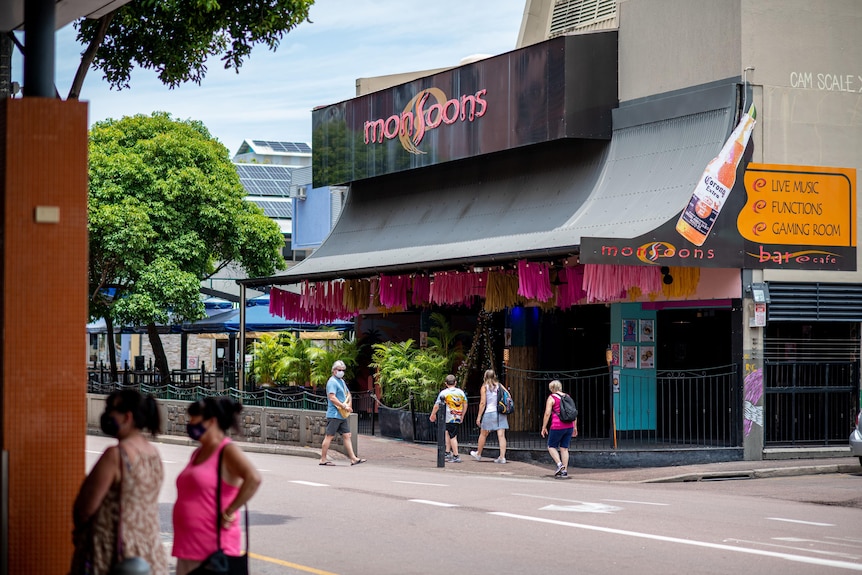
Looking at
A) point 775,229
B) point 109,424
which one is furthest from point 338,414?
point 109,424

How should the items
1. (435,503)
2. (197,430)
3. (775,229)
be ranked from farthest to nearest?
(775,229)
(435,503)
(197,430)

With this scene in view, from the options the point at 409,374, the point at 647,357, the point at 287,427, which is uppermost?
the point at 647,357

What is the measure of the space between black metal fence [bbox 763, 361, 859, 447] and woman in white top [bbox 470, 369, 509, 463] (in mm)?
4688

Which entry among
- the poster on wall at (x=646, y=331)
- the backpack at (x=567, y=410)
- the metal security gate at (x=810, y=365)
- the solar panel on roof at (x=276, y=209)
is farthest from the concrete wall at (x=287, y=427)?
the solar panel on roof at (x=276, y=209)

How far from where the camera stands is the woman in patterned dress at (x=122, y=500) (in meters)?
6.80

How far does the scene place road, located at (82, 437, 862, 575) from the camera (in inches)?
450

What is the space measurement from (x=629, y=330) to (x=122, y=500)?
738 inches

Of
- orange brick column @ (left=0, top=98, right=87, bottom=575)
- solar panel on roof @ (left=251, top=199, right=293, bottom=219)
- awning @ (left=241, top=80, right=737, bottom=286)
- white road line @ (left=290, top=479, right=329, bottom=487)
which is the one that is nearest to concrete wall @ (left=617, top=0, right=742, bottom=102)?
awning @ (left=241, top=80, right=737, bottom=286)

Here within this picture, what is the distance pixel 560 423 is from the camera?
2075 centimetres

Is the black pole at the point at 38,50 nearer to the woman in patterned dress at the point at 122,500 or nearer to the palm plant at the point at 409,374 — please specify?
the woman in patterned dress at the point at 122,500

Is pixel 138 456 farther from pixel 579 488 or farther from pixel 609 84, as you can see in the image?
pixel 609 84

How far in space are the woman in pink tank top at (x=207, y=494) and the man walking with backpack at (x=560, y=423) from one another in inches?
541

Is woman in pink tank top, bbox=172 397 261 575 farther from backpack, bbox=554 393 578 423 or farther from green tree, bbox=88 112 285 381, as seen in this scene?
green tree, bbox=88 112 285 381

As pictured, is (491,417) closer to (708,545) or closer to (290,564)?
(708,545)
